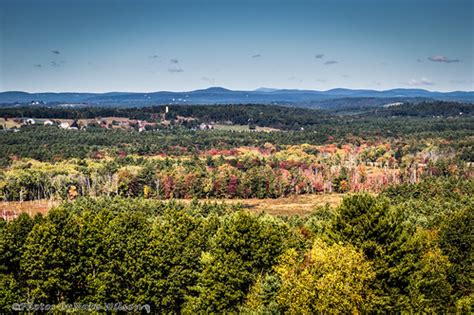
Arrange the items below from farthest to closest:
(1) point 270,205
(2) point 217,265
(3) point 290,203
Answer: (3) point 290,203 → (1) point 270,205 → (2) point 217,265

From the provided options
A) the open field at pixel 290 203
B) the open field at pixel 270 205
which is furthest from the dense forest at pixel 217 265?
the open field at pixel 290 203

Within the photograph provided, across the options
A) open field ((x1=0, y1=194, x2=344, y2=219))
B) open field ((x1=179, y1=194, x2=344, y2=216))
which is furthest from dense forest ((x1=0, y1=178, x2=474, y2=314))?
open field ((x1=179, y1=194, x2=344, y2=216))

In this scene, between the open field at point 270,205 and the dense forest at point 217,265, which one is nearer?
the dense forest at point 217,265

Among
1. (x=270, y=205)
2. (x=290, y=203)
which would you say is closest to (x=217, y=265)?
(x=270, y=205)

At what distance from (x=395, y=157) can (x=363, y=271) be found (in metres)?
152

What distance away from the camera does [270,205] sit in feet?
390

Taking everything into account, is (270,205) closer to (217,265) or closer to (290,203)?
(290,203)

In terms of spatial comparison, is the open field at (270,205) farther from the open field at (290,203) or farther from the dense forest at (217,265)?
the dense forest at (217,265)

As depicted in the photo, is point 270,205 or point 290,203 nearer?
point 270,205

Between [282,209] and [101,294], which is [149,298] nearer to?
[101,294]

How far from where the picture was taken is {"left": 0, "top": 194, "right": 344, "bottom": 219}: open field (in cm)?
10271

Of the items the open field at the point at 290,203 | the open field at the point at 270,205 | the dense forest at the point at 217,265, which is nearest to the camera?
the dense forest at the point at 217,265

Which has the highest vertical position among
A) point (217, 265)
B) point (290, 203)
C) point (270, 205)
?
point (217, 265)

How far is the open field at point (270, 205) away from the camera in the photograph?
10271 centimetres
